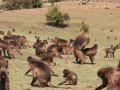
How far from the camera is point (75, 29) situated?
185 ft

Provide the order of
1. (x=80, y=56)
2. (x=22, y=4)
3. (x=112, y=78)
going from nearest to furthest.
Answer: (x=112, y=78), (x=80, y=56), (x=22, y=4)

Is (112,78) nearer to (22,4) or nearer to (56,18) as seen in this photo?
(56,18)

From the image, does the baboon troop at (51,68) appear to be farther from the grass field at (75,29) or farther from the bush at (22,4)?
the bush at (22,4)

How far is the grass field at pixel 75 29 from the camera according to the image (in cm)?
2228

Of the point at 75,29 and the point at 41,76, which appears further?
the point at 75,29

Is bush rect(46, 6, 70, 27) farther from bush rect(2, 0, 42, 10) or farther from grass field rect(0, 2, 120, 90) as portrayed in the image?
bush rect(2, 0, 42, 10)

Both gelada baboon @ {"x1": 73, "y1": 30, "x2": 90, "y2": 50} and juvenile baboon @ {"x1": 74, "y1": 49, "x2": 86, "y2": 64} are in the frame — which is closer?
juvenile baboon @ {"x1": 74, "y1": 49, "x2": 86, "y2": 64}

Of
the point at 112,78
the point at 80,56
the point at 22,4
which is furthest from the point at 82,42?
the point at 22,4

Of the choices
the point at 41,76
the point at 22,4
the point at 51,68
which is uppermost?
the point at 41,76

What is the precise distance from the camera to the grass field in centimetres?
2228

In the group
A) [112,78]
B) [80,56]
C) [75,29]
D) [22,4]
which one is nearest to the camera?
[112,78]

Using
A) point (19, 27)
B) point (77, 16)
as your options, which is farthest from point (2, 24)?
point (77, 16)

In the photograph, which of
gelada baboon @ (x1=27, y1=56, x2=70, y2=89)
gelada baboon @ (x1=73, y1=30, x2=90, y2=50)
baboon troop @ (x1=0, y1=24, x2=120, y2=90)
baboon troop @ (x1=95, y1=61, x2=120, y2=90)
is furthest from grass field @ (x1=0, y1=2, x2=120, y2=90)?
baboon troop @ (x1=95, y1=61, x2=120, y2=90)

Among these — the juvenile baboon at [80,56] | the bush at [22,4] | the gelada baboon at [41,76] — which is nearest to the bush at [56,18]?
the bush at [22,4]
